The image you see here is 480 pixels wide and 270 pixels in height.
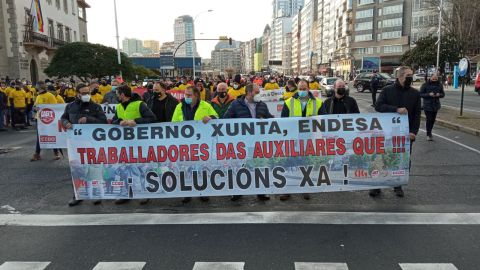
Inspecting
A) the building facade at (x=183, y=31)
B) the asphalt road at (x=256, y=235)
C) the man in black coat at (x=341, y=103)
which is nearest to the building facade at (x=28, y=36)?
the asphalt road at (x=256, y=235)

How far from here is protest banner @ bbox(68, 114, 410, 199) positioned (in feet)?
18.5

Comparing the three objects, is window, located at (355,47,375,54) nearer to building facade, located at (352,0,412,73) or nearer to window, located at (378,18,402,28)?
building facade, located at (352,0,412,73)

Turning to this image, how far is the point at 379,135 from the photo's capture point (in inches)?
226

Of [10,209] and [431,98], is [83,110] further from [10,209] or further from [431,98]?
[431,98]

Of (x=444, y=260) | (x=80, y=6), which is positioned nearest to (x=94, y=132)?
(x=444, y=260)

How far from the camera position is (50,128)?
31.6 ft

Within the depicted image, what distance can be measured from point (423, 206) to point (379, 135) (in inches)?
44.6

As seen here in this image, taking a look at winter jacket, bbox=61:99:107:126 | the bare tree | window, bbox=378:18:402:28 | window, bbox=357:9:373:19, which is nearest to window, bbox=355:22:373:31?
window, bbox=357:9:373:19

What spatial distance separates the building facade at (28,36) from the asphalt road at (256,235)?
31.2 m

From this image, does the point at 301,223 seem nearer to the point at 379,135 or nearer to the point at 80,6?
the point at 379,135

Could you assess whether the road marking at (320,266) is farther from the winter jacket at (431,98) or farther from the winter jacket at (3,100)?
the winter jacket at (3,100)

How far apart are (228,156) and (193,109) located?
1.03m

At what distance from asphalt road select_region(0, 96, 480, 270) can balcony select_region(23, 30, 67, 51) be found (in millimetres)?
33125

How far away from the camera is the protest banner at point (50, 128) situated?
9523 mm
